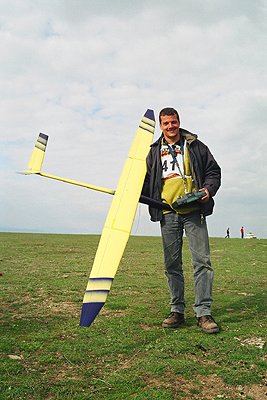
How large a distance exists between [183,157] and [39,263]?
8365 mm

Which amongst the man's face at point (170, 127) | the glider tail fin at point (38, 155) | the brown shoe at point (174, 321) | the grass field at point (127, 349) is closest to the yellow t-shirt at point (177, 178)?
the man's face at point (170, 127)

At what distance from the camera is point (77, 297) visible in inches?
293

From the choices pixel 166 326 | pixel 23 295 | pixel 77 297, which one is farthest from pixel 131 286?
pixel 166 326

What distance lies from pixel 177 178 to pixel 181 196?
0.27 m

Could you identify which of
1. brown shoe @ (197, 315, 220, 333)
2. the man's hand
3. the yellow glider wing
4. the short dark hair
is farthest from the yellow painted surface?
brown shoe @ (197, 315, 220, 333)

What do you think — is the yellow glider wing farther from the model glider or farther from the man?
the man

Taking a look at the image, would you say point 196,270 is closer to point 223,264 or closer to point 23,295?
point 23,295

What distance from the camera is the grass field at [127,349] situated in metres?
3.62

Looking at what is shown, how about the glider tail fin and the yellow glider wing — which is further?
the glider tail fin

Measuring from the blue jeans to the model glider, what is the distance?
0.32 metres

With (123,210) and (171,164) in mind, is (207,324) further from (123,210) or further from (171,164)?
(171,164)

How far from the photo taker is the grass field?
3.62 metres

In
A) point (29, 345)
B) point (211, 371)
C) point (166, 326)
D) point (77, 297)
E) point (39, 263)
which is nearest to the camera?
point (211, 371)

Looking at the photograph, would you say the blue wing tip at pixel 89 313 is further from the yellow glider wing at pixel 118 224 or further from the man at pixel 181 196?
the man at pixel 181 196
